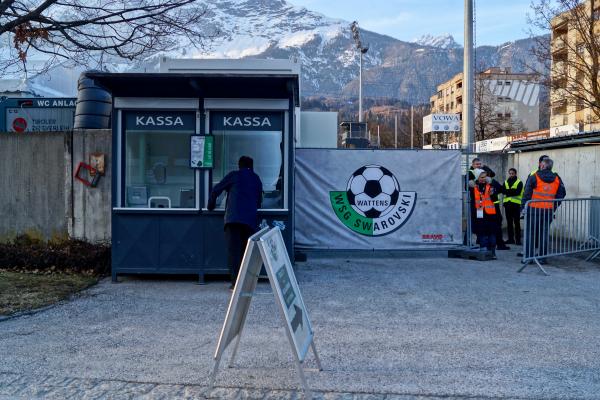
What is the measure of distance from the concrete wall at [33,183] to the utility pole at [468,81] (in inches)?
366

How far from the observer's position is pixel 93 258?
35.2 ft

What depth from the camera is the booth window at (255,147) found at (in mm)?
10227

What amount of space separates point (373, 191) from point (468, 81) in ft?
17.1

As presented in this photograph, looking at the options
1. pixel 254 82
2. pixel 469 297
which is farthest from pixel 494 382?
pixel 254 82

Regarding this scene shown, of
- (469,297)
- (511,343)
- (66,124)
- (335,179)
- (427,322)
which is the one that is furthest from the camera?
(66,124)

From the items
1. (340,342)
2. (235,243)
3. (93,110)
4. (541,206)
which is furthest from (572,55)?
(340,342)

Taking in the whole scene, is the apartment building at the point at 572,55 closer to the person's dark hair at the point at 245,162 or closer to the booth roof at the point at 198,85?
the booth roof at the point at 198,85

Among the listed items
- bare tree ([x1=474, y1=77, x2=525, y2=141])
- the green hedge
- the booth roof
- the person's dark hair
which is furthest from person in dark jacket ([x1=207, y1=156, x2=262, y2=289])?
bare tree ([x1=474, y1=77, x2=525, y2=141])

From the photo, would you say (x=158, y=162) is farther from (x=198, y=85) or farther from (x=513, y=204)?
(x=513, y=204)

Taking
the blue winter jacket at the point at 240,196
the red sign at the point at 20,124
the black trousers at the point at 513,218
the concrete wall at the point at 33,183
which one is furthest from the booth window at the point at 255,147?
the red sign at the point at 20,124

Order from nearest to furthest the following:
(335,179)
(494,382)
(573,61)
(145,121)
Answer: (494,382), (145,121), (335,179), (573,61)

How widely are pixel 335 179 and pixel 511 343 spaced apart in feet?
20.8

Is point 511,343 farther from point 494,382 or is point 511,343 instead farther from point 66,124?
point 66,124

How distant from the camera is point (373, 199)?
12734 millimetres
